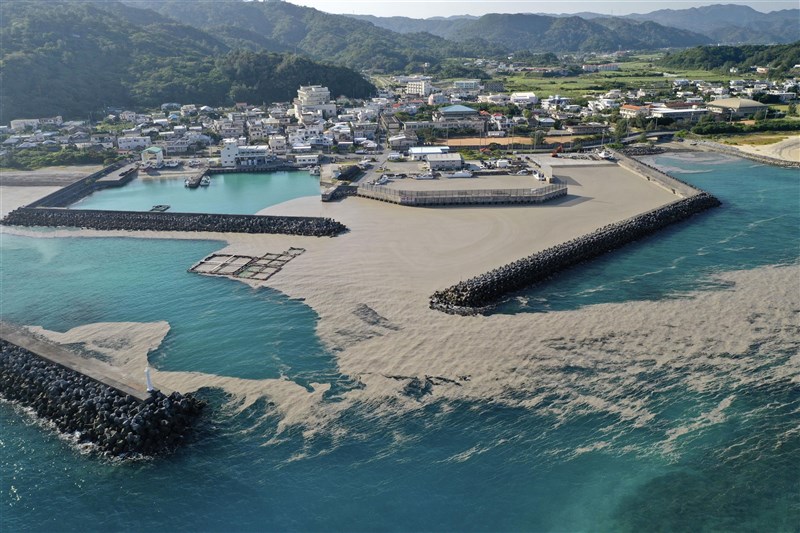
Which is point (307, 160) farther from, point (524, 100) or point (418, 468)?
point (524, 100)

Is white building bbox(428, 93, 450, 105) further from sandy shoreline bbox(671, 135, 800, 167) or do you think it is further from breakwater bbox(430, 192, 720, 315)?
breakwater bbox(430, 192, 720, 315)

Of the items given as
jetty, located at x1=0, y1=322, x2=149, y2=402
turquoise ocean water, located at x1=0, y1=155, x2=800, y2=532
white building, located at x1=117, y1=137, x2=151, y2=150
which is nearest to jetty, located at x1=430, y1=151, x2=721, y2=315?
turquoise ocean water, located at x1=0, y1=155, x2=800, y2=532

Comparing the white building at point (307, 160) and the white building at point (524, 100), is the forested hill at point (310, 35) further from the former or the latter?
the white building at point (307, 160)

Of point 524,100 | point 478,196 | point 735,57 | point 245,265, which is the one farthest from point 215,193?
point 735,57

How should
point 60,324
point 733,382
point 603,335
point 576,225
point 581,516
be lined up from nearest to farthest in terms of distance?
point 581,516
point 733,382
point 603,335
point 60,324
point 576,225

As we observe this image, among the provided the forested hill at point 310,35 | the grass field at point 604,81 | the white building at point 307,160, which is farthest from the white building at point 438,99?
the forested hill at point 310,35

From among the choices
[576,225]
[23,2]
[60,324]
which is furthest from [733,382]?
[23,2]

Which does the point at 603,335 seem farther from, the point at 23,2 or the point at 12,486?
the point at 23,2
